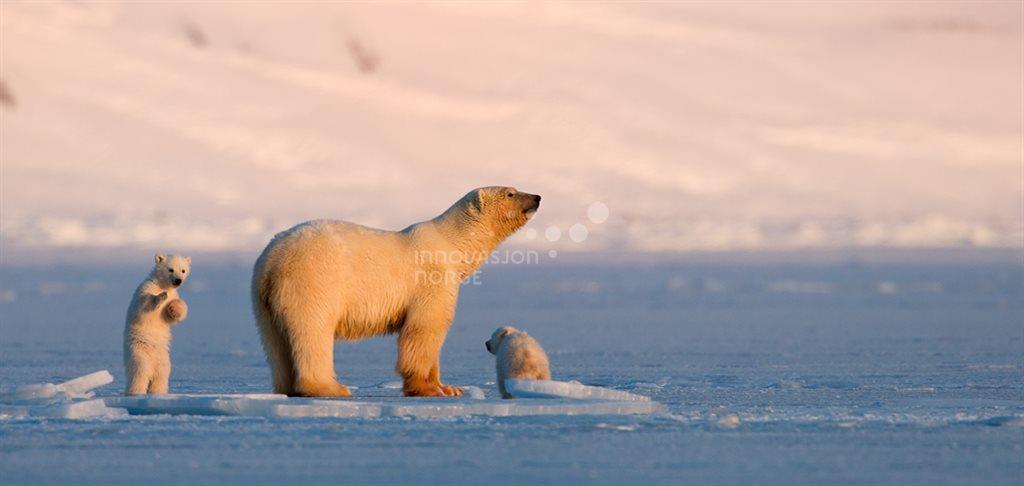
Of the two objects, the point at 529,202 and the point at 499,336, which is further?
the point at 529,202

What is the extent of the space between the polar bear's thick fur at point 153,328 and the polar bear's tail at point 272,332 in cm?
48

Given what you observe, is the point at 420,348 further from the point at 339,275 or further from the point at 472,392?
the point at 339,275

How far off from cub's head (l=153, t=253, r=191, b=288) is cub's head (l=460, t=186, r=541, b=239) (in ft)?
6.59

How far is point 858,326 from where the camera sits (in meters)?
18.5

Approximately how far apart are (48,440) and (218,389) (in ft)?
10.1

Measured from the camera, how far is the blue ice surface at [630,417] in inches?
245

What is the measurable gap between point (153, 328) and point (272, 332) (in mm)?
804

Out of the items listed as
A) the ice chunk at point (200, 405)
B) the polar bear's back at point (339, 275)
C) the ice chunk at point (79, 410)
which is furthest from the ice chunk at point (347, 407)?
the polar bear's back at point (339, 275)

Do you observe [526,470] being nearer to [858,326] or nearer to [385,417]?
[385,417]

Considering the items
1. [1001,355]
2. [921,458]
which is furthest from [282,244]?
A: [1001,355]

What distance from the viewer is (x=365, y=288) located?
8961 mm

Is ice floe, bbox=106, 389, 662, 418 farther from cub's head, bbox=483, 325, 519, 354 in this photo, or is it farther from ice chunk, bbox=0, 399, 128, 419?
cub's head, bbox=483, 325, 519, 354

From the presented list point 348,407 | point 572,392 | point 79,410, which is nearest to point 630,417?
point 572,392

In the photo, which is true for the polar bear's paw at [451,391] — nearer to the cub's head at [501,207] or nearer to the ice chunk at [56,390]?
the cub's head at [501,207]
